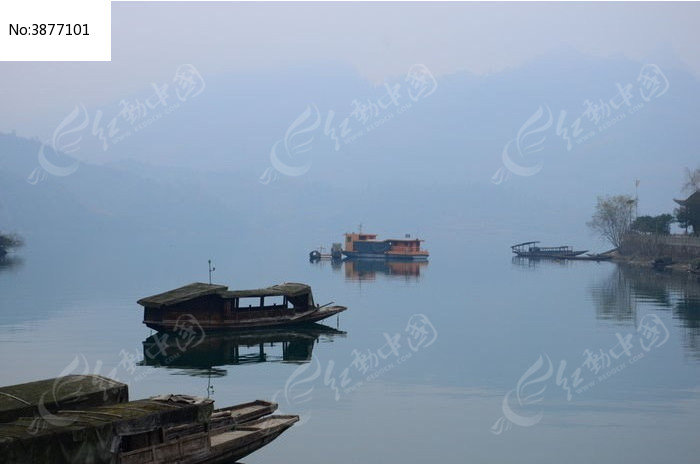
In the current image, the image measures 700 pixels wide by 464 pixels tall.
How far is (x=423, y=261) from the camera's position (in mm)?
145375

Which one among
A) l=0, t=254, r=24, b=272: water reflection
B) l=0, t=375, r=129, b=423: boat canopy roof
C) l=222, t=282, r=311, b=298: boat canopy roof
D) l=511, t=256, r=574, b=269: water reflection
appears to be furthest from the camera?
l=511, t=256, r=574, b=269: water reflection

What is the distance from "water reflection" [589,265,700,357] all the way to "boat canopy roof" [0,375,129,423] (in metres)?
35.6

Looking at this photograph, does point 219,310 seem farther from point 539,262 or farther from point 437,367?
point 539,262

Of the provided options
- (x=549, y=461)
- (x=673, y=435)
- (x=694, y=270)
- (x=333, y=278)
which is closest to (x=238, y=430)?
(x=549, y=461)

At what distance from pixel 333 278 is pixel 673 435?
74.3m

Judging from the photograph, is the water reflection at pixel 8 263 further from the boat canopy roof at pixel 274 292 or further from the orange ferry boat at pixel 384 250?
the boat canopy roof at pixel 274 292

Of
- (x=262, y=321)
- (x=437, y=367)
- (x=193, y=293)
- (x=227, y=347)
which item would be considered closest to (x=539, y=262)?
(x=262, y=321)

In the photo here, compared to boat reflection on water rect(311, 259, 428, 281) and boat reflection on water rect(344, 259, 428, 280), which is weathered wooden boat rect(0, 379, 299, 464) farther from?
boat reflection on water rect(344, 259, 428, 280)

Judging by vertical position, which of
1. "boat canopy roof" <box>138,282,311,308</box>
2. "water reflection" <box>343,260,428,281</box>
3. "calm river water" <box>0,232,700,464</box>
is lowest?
"calm river water" <box>0,232,700,464</box>

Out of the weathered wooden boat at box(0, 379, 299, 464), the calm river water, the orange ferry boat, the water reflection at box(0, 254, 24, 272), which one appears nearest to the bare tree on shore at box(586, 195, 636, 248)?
the orange ferry boat

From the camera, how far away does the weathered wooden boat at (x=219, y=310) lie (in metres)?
51.8

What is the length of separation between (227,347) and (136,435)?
2690 cm

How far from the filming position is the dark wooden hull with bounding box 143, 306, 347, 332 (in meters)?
51.8

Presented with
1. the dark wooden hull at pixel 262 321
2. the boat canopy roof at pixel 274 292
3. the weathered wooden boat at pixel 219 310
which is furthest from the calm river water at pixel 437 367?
the boat canopy roof at pixel 274 292
